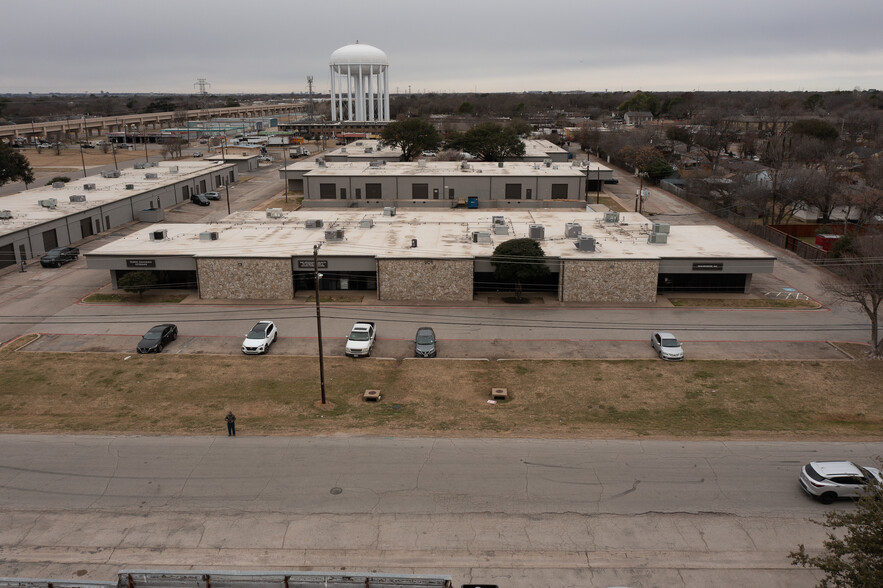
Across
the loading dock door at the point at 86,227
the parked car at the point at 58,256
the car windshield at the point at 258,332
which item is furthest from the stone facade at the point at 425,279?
the loading dock door at the point at 86,227

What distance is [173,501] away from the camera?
22016mm

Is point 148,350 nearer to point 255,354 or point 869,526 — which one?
point 255,354

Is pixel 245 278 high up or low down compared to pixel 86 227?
down

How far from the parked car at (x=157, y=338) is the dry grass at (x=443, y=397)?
0.98m

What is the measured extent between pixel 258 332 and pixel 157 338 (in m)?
5.78

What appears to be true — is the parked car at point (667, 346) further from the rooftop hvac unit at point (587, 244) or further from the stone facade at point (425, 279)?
the stone facade at point (425, 279)

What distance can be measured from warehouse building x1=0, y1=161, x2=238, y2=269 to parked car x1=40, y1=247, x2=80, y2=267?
8.91 feet

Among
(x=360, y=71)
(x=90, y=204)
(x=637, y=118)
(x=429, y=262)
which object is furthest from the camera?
(x=637, y=118)

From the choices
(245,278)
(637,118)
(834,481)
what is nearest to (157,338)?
(245,278)

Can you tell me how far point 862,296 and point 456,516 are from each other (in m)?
27.8

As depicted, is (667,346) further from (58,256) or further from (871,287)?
(58,256)

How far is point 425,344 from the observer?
35.2 metres

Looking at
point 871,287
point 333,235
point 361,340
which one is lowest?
point 361,340

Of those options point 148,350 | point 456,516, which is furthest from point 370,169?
point 456,516
